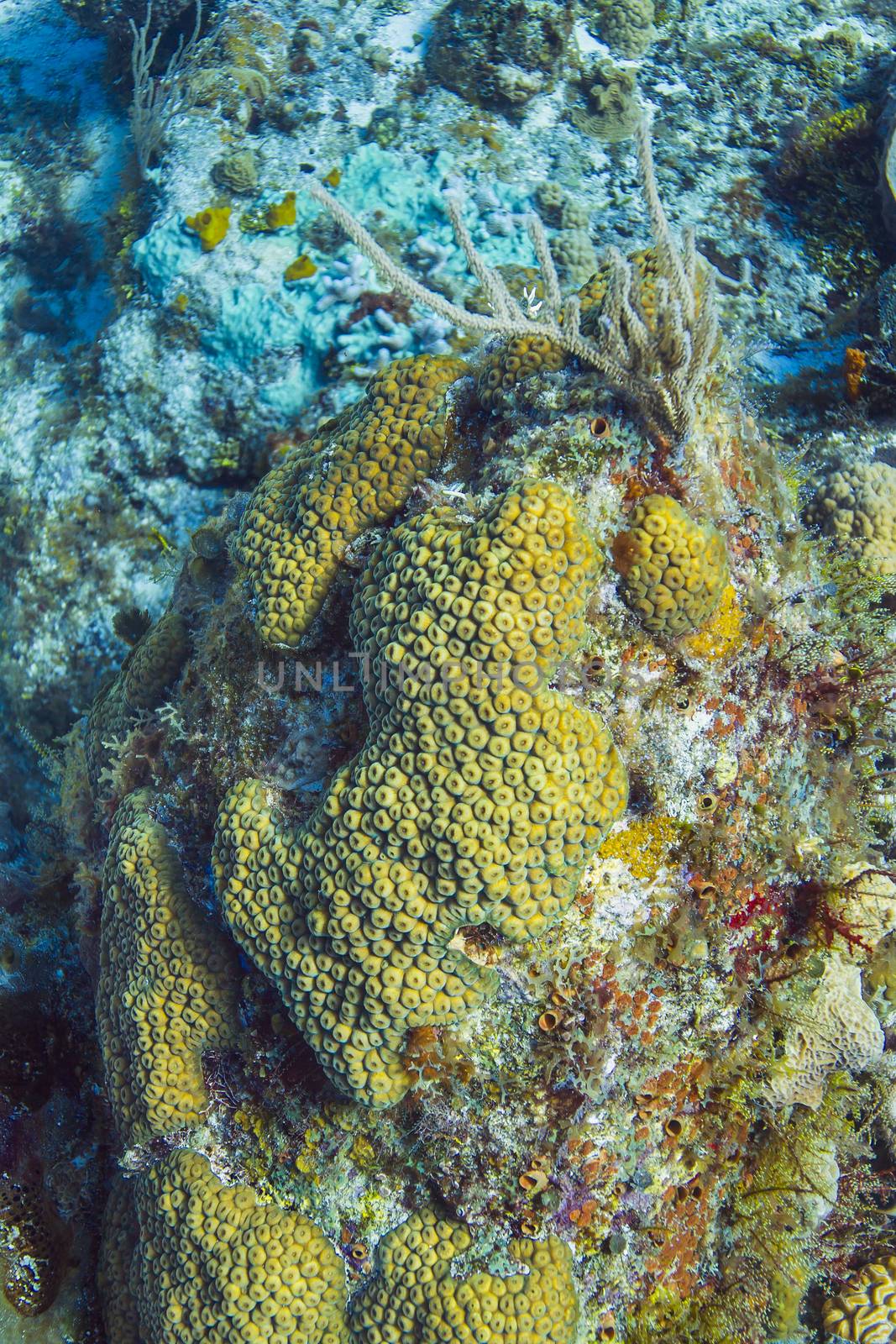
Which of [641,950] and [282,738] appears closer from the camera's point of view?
[641,950]

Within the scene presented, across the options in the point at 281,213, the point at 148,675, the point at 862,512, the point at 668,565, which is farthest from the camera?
the point at 281,213

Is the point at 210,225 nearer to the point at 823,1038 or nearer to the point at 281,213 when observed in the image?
the point at 281,213

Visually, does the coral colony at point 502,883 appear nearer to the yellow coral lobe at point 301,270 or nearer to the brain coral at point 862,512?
the brain coral at point 862,512

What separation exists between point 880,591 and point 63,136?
8.48 metres

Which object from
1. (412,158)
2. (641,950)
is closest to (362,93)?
(412,158)

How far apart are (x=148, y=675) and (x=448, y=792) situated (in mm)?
2262

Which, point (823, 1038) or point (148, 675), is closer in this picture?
point (823, 1038)

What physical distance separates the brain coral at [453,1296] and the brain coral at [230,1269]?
168 millimetres

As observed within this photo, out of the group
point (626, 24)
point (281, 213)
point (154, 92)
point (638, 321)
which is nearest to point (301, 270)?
point (281, 213)

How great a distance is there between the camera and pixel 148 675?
4.05 meters

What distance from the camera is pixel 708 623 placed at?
272cm

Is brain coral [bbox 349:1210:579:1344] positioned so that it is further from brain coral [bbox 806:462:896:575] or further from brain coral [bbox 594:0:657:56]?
brain coral [bbox 594:0:657:56]

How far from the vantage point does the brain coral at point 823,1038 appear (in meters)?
3.07

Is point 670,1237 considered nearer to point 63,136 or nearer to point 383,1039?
point 383,1039
